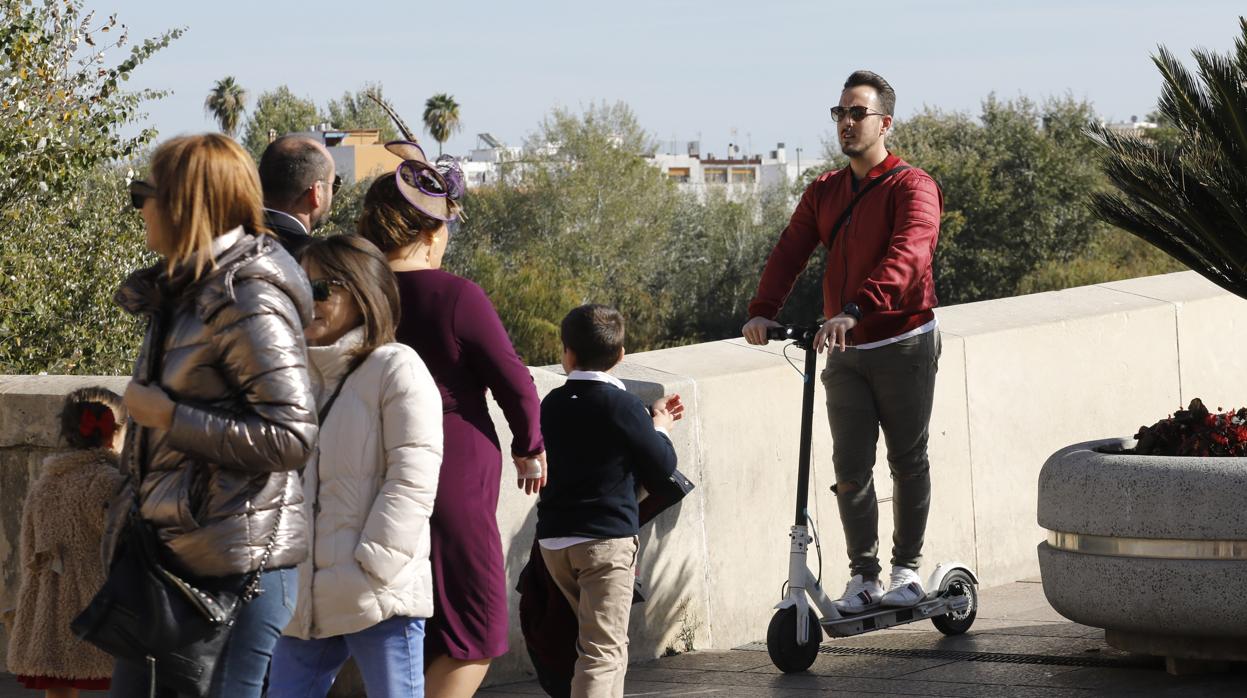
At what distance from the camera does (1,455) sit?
5.72 m

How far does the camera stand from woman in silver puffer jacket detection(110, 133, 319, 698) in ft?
10.0

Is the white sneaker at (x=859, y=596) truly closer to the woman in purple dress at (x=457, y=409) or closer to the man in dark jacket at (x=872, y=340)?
the man in dark jacket at (x=872, y=340)

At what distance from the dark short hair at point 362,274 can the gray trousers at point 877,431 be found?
2.49 metres

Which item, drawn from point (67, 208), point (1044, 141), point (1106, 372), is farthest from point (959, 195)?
point (1106, 372)

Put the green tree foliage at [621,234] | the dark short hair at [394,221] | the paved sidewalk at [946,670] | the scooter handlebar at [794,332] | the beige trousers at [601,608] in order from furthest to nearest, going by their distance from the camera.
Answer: the green tree foliage at [621,234]
the scooter handlebar at [794,332]
the paved sidewalk at [946,670]
the beige trousers at [601,608]
the dark short hair at [394,221]

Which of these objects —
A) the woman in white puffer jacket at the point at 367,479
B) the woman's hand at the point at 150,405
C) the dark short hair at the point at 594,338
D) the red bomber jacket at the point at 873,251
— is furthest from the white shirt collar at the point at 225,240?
the red bomber jacket at the point at 873,251

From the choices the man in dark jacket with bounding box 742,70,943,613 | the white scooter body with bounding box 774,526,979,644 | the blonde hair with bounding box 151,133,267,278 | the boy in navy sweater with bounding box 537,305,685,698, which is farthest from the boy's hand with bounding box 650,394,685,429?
the blonde hair with bounding box 151,133,267,278

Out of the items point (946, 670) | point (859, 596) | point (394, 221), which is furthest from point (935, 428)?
point (394, 221)

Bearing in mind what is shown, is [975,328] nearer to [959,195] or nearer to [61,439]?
[61,439]

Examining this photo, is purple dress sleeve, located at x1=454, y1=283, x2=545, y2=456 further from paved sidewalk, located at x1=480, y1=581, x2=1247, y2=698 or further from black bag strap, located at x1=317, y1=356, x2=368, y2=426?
paved sidewalk, located at x1=480, y1=581, x2=1247, y2=698

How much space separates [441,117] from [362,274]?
104 m

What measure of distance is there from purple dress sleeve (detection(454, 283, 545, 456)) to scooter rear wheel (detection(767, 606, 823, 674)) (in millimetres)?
1783

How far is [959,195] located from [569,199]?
23.0m

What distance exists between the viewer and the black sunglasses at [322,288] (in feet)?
12.1
